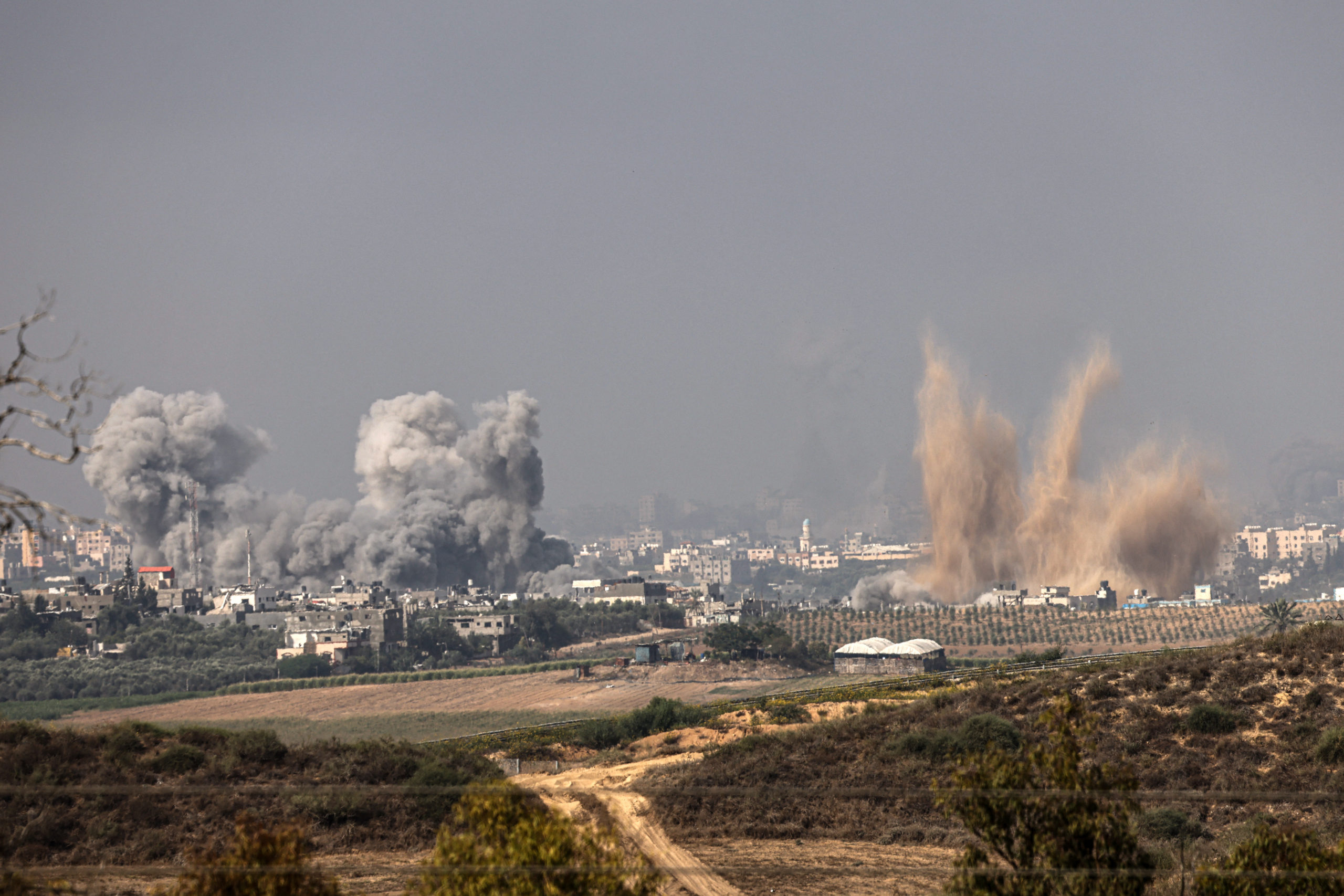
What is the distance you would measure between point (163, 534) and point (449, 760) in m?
119

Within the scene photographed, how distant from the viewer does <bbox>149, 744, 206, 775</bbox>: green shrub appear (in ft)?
82.2

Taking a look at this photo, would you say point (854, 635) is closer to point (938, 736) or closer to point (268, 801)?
point (938, 736)

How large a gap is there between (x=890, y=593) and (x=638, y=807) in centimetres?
9824

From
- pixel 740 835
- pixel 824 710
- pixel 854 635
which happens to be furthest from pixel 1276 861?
pixel 854 635

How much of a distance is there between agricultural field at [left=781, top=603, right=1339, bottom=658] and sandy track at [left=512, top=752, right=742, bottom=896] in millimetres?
53544

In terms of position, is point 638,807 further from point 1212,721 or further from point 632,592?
point 632,592

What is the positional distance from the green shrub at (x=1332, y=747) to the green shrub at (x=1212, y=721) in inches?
96.0

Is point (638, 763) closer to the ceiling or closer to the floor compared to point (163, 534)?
closer to the floor

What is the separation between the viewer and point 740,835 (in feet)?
74.6

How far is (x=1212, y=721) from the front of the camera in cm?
2655

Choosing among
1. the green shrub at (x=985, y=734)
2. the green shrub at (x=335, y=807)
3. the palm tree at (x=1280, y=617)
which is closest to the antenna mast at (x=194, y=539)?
the palm tree at (x=1280, y=617)

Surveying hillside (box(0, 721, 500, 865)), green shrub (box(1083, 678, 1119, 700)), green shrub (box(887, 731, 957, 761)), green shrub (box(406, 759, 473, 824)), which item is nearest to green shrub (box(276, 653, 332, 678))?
hillside (box(0, 721, 500, 865))

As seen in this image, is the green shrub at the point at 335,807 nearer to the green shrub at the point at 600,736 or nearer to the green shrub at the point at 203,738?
the green shrub at the point at 203,738

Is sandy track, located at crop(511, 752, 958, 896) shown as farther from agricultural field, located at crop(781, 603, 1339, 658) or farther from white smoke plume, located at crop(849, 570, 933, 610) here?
white smoke plume, located at crop(849, 570, 933, 610)
